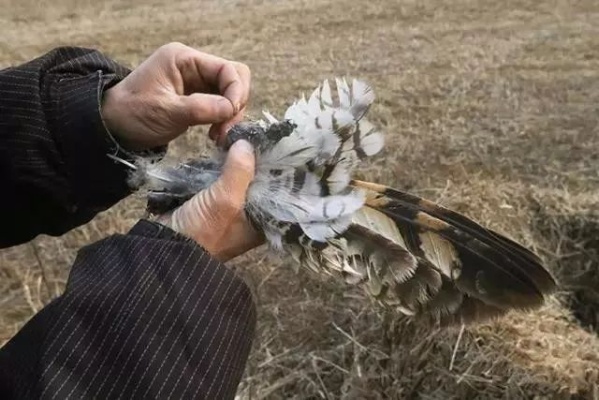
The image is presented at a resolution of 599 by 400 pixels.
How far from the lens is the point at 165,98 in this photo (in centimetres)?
141

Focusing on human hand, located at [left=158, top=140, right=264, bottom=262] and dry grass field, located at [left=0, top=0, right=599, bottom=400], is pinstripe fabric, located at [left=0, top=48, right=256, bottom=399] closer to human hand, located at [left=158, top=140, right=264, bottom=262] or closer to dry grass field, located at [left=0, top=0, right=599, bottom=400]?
human hand, located at [left=158, top=140, right=264, bottom=262]

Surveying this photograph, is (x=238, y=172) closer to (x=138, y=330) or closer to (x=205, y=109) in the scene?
(x=205, y=109)

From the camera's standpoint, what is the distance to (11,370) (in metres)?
0.99

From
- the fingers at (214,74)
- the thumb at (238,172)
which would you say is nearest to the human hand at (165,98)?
the fingers at (214,74)

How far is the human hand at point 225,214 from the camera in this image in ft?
3.73

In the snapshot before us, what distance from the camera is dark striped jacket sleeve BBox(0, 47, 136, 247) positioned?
4.46 feet

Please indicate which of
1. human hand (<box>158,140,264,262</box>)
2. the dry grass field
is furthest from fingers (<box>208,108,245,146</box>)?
the dry grass field

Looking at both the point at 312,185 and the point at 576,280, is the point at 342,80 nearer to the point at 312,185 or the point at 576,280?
the point at 312,185

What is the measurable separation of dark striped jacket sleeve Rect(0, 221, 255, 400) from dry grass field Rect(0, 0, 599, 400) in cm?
34

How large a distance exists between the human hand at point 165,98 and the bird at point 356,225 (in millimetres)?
89

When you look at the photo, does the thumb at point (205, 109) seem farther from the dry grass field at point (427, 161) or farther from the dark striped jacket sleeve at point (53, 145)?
the dry grass field at point (427, 161)

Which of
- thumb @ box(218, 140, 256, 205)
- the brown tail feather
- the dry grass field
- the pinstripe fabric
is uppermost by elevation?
thumb @ box(218, 140, 256, 205)

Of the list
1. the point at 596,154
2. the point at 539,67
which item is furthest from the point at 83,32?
the point at 596,154

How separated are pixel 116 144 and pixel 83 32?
18.5 ft
